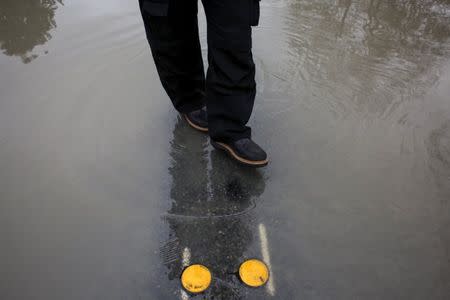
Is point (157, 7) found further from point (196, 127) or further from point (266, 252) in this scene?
point (266, 252)

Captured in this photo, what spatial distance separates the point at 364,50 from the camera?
2.44 meters

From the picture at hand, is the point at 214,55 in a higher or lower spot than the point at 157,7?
lower

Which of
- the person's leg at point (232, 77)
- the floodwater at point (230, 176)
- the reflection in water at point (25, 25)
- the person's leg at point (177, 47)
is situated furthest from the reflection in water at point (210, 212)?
the reflection in water at point (25, 25)

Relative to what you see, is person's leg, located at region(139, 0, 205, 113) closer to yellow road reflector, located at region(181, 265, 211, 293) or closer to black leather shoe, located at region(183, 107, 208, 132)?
black leather shoe, located at region(183, 107, 208, 132)

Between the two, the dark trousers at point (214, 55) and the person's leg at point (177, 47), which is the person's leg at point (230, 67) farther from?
the person's leg at point (177, 47)

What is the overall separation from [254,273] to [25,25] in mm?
2678

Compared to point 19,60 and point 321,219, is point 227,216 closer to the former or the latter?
point 321,219

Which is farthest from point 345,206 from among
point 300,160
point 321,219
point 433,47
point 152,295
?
point 433,47

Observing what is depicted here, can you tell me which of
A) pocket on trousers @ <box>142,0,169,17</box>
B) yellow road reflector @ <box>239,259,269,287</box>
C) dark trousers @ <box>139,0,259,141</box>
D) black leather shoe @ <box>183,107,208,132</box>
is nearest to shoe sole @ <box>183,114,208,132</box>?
black leather shoe @ <box>183,107,208,132</box>

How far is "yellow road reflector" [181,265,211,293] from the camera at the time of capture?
3.93 ft

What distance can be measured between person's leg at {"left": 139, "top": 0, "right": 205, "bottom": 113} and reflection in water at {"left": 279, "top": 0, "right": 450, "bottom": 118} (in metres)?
0.64

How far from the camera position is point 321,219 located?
143cm

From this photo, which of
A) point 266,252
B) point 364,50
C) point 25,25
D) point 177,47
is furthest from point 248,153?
point 25,25

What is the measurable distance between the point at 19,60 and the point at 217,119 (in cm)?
163
